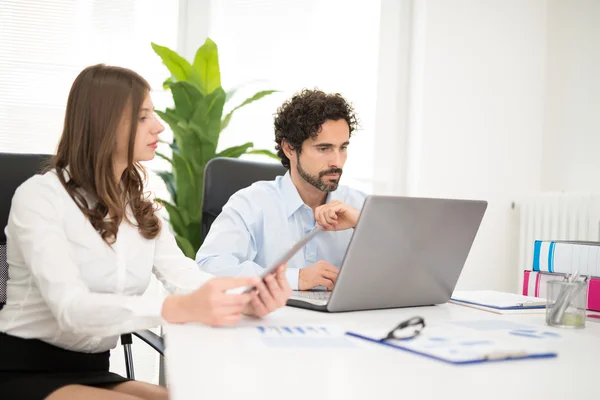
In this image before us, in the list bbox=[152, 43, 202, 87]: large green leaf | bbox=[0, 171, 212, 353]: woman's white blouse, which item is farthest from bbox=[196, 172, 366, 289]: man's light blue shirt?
bbox=[152, 43, 202, 87]: large green leaf

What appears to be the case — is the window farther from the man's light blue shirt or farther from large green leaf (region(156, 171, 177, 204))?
the man's light blue shirt

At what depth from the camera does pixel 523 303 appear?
1.49 m

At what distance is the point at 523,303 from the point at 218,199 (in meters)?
0.98

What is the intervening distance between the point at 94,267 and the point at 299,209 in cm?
86

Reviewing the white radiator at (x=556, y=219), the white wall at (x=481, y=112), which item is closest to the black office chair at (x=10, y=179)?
the white wall at (x=481, y=112)

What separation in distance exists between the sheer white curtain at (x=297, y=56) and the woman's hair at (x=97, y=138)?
2298 mm

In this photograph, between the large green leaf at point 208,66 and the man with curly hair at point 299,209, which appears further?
the large green leaf at point 208,66

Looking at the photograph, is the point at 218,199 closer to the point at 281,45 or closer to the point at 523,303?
the point at 523,303

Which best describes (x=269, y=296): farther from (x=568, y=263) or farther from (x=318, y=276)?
(x=568, y=263)

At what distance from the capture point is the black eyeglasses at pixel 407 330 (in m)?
1.01

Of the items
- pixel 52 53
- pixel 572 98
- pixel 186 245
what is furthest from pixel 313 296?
pixel 572 98

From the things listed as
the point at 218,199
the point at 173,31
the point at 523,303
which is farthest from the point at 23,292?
the point at 173,31

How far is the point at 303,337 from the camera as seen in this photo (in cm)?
101

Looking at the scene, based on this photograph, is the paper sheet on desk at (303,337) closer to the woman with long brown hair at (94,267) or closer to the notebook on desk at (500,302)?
the woman with long brown hair at (94,267)
